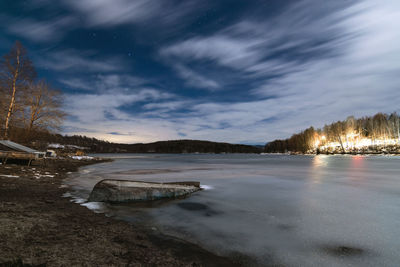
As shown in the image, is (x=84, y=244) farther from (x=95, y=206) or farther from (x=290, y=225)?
(x=290, y=225)

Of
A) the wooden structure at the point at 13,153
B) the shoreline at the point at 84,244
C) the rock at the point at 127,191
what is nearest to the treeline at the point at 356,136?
the rock at the point at 127,191

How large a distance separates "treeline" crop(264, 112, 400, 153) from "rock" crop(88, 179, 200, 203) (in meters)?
89.4

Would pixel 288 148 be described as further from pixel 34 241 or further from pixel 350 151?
pixel 34 241

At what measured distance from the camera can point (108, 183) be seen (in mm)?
6898

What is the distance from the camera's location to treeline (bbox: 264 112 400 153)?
7494 centimetres

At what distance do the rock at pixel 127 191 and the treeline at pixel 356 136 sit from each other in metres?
89.4

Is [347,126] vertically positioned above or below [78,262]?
above

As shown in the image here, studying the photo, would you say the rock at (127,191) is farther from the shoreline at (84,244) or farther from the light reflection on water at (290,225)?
the shoreline at (84,244)

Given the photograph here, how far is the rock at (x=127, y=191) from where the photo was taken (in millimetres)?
6765

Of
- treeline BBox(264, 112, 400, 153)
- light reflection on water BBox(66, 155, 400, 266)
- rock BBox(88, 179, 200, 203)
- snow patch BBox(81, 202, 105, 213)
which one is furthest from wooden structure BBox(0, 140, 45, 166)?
treeline BBox(264, 112, 400, 153)

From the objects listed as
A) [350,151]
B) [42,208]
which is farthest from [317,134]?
[42,208]

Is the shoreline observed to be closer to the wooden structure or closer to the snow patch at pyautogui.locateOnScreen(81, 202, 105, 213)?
the snow patch at pyautogui.locateOnScreen(81, 202, 105, 213)

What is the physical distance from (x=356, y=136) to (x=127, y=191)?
110m

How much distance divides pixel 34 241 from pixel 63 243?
1.40 feet
